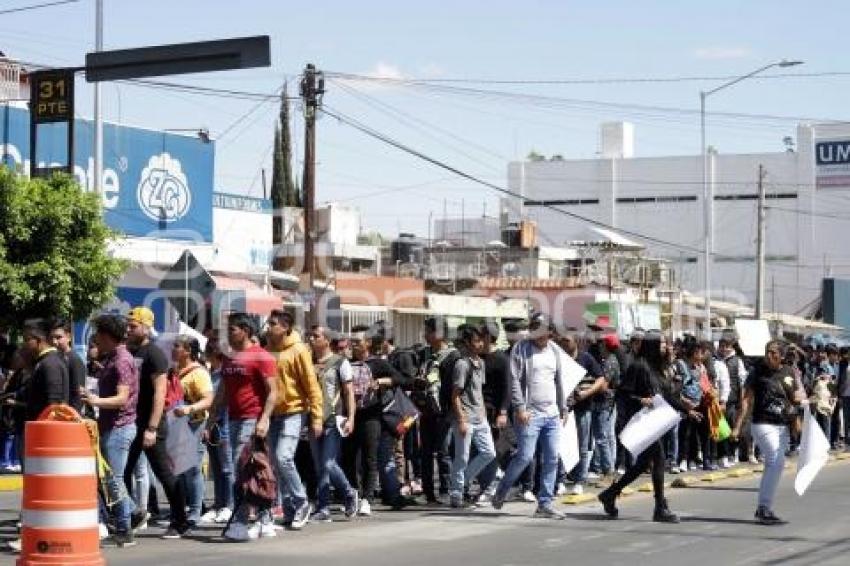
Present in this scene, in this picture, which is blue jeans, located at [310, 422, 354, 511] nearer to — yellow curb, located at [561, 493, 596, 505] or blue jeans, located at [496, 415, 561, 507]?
blue jeans, located at [496, 415, 561, 507]

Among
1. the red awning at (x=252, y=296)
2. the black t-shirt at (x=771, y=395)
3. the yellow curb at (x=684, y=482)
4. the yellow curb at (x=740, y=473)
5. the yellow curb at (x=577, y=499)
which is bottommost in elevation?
the yellow curb at (x=740, y=473)

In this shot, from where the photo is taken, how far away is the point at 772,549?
11867mm

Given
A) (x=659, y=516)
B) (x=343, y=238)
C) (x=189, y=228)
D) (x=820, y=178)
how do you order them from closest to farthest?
1. (x=659, y=516)
2. (x=189, y=228)
3. (x=343, y=238)
4. (x=820, y=178)

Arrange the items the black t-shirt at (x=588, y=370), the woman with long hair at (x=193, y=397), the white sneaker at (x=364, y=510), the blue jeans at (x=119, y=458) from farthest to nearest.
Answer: the black t-shirt at (x=588, y=370), the white sneaker at (x=364, y=510), the woman with long hair at (x=193, y=397), the blue jeans at (x=119, y=458)

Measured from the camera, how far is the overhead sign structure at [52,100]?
854 inches

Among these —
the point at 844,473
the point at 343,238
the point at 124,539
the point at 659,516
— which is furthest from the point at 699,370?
the point at 343,238

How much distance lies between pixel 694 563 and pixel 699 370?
9.55 m

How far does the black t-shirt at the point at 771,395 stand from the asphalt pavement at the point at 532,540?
100cm

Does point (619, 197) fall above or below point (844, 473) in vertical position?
above

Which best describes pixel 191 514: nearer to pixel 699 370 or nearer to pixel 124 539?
pixel 124 539

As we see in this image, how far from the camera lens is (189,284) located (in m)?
20.8

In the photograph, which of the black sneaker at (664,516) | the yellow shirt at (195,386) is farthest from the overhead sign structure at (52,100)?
the black sneaker at (664,516)

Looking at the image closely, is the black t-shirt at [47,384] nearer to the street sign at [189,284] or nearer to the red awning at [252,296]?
the street sign at [189,284]

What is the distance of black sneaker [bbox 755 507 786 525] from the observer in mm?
13570
